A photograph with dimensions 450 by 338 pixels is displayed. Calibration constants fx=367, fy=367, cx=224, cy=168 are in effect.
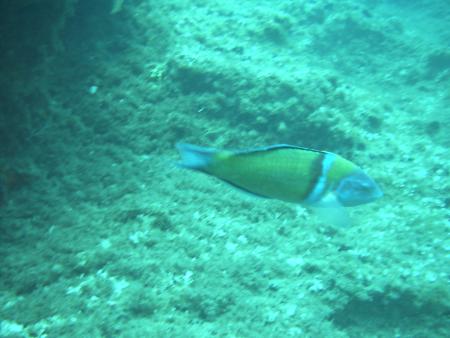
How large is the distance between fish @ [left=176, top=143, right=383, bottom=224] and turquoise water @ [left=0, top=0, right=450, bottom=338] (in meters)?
0.20

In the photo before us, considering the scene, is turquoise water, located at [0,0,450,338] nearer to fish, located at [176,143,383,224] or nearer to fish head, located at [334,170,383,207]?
fish, located at [176,143,383,224]

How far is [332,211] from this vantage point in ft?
6.35

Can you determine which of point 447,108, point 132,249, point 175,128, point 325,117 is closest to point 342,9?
point 447,108

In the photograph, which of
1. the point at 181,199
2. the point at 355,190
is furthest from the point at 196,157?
the point at 181,199

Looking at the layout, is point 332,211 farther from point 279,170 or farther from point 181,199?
point 181,199

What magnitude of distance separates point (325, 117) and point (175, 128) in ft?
7.47

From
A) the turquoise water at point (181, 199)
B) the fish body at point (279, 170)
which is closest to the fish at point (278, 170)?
the fish body at point (279, 170)

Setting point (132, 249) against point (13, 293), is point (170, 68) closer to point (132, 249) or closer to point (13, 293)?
point (132, 249)

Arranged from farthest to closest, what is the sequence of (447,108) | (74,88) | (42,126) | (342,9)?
(342,9) → (447,108) → (74,88) → (42,126)

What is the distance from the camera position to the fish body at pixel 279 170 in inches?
70.0

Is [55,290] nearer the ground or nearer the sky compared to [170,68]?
nearer the ground

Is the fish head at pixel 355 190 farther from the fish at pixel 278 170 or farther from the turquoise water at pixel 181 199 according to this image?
the turquoise water at pixel 181 199

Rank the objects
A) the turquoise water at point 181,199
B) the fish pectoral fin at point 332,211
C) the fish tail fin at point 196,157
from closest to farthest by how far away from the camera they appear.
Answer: the fish tail fin at point 196,157, the fish pectoral fin at point 332,211, the turquoise water at point 181,199

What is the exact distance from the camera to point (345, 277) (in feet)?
12.7
